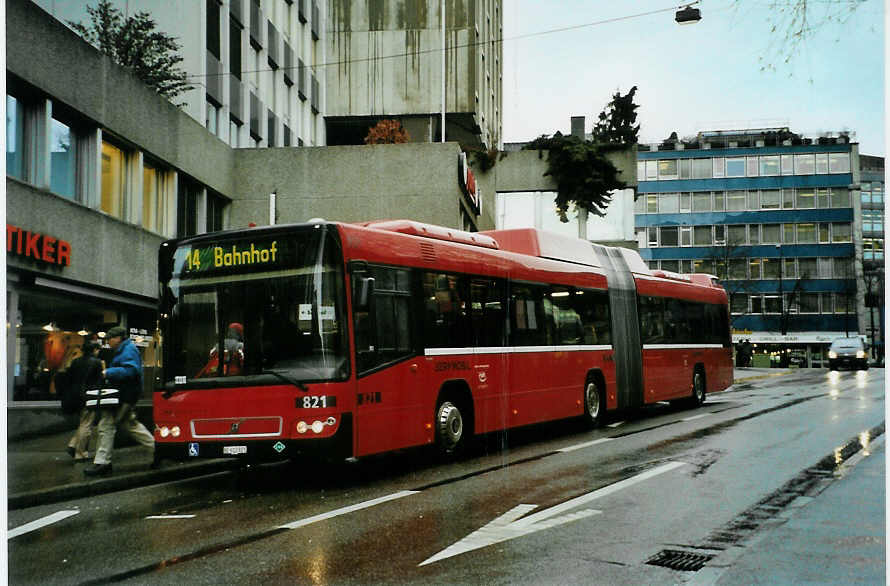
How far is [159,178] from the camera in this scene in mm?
21875

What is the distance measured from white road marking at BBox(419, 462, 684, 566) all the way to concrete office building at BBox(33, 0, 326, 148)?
41.0 ft

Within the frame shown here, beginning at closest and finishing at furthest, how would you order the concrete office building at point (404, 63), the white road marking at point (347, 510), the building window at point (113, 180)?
1. the white road marking at point (347, 510)
2. the building window at point (113, 180)
3. the concrete office building at point (404, 63)

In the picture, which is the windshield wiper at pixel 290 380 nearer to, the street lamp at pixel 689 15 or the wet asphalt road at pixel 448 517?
the wet asphalt road at pixel 448 517

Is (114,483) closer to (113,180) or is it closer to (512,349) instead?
(512,349)

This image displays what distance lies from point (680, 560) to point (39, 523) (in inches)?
231

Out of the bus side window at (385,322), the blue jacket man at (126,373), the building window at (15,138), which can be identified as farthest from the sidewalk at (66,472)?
the building window at (15,138)

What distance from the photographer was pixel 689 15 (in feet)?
32.4

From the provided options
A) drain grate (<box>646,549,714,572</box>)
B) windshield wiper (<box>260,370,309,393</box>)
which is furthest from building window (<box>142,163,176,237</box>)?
→ drain grate (<box>646,549,714,572</box>)

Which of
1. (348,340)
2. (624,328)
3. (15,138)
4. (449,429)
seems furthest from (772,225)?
(15,138)

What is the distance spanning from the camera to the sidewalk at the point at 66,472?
10570mm

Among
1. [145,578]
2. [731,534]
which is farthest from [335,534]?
[731,534]

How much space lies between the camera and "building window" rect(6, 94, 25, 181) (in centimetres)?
1530

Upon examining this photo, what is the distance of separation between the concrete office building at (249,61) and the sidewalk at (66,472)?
24.5 ft

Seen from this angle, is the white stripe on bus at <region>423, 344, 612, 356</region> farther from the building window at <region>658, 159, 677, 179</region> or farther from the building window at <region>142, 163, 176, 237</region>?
the building window at <region>658, 159, 677, 179</region>
